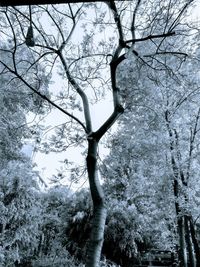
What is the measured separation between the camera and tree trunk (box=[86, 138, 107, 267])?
4691 mm

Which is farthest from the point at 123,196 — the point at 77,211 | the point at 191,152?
the point at 191,152

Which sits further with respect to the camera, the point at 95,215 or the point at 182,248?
the point at 182,248

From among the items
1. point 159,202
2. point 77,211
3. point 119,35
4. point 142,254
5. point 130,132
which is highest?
point 130,132

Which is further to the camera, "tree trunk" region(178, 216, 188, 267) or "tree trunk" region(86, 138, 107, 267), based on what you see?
"tree trunk" region(178, 216, 188, 267)

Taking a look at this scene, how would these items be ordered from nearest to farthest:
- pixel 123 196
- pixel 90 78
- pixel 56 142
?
pixel 56 142 → pixel 90 78 → pixel 123 196

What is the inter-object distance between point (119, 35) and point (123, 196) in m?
9.03

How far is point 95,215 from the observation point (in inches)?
199

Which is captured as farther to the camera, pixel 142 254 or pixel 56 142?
pixel 142 254

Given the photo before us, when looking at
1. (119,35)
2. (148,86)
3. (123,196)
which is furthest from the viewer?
(123,196)

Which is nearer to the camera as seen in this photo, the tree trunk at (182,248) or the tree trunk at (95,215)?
the tree trunk at (95,215)

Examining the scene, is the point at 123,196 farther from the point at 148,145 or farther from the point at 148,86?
the point at 148,86

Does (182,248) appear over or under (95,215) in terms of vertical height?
over

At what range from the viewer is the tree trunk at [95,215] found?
469cm

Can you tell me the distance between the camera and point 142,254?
12.7 meters
